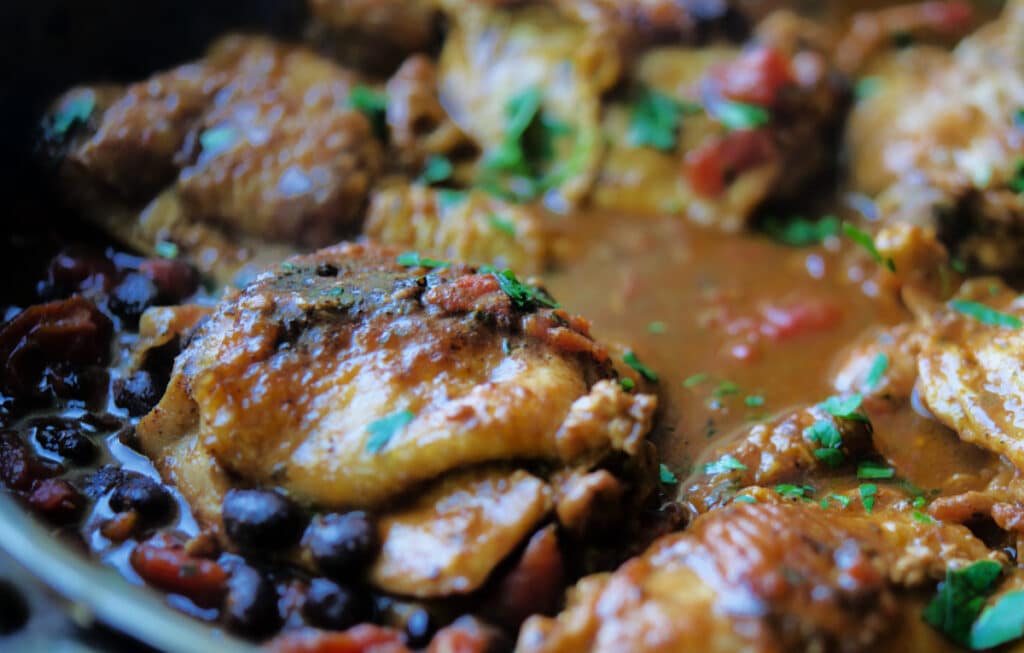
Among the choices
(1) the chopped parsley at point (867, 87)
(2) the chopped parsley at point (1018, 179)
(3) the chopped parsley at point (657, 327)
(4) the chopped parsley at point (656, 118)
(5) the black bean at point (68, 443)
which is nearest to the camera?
(5) the black bean at point (68, 443)

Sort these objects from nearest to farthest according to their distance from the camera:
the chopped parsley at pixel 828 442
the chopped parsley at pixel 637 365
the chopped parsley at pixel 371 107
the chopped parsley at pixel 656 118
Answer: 1. the chopped parsley at pixel 828 442
2. the chopped parsley at pixel 637 365
3. the chopped parsley at pixel 371 107
4. the chopped parsley at pixel 656 118

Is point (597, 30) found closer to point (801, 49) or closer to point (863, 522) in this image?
point (801, 49)

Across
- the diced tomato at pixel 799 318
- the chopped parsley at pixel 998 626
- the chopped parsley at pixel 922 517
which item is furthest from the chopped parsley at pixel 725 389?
the chopped parsley at pixel 998 626

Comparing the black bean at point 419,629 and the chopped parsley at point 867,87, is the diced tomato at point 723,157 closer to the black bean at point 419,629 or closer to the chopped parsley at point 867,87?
the chopped parsley at point 867,87

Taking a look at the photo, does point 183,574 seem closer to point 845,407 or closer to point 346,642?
point 346,642

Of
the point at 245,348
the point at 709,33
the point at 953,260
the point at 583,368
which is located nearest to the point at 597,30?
the point at 709,33

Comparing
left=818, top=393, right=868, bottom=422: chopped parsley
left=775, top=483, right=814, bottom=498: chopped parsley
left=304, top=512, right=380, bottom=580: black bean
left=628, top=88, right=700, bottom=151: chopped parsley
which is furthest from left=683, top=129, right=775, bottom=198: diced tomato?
left=304, top=512, right=380, bottom=580: black bean

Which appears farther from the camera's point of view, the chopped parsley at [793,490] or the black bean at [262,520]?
the chopped parsley at [793,490]
